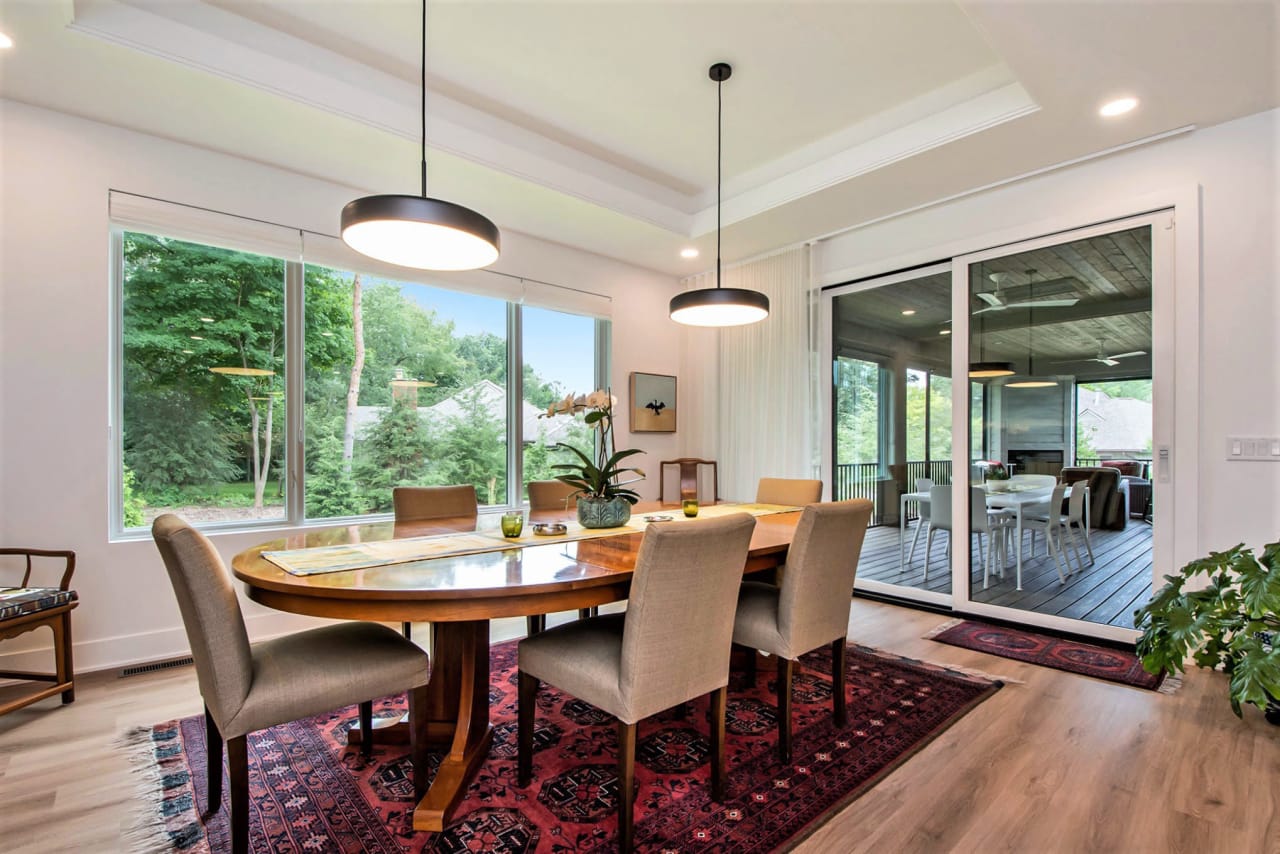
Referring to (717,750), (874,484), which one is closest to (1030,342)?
(874,484)

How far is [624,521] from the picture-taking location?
2.44 metres

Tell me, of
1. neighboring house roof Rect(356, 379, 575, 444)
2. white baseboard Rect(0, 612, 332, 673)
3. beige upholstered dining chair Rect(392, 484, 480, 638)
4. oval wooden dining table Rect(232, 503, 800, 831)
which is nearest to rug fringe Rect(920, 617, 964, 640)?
oval wooden dining table Rect(232, 503, 800, 831)

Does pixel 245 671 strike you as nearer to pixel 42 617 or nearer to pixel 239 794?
pixel 239 794

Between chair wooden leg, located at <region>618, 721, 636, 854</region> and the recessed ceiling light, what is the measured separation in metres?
3.26

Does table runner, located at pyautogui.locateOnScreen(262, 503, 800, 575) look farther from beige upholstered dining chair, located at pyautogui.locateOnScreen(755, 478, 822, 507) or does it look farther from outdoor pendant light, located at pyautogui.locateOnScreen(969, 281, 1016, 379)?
outdoor pendant light, located at pyautogui.locateOnScreen(969, 281, 1016, 379)

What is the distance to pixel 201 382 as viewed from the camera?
10.1ft

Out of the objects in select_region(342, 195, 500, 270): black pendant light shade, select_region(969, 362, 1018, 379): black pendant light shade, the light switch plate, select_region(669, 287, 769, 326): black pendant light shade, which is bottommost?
the light switch plate

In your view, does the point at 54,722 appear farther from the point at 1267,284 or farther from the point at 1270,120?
the point at 1270,120

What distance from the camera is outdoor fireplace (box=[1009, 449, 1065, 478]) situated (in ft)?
11.2

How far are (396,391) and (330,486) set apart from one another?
27.9 inches

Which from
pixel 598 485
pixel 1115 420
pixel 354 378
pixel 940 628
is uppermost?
pixel 354 378

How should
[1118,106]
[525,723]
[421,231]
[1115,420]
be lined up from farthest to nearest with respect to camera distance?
1. [1115,420]
2. [1118,106]
3. [421,231]
4. [525,723]

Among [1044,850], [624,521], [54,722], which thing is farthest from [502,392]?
[1044,850]

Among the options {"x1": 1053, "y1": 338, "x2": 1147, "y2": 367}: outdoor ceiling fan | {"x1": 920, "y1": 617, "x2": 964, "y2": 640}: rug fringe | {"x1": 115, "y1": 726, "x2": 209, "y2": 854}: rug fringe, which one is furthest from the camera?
{"x1": 920, "y1": 617, "x2": 964, "y2": 640}: rug fringe
